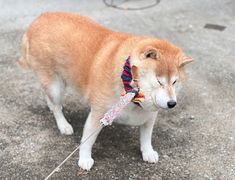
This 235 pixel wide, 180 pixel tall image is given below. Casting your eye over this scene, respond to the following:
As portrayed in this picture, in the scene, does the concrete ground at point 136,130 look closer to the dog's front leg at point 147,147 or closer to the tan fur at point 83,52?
the dog's front leg at point 147,147

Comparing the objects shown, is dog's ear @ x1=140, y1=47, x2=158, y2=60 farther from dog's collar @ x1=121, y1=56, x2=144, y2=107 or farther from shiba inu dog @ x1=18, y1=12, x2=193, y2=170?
dog's collar @ x1=121, y1=56, x2=144, y2=107

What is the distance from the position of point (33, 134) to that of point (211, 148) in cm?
175

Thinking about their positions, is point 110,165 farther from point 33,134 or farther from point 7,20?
point 7,20

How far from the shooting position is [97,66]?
3357mm

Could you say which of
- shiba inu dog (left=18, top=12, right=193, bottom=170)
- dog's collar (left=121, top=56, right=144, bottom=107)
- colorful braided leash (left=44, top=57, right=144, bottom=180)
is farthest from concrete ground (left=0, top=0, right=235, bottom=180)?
dog's collar (left=121, top=56, right=144, bottom=107)

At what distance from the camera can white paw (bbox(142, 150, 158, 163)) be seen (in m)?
3.64

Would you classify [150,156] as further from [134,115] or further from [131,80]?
[131,80]

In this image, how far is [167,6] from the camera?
7.51m

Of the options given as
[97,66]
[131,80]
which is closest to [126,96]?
[131,80]

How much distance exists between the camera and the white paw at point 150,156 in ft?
11.9

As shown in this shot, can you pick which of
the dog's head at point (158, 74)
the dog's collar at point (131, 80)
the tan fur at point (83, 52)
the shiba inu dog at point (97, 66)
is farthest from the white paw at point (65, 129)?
the dog's head at point (158, 74)

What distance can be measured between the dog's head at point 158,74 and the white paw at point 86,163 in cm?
90

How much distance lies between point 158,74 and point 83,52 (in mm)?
978

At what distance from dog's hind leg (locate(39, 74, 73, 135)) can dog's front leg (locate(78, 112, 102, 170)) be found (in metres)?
0.52
